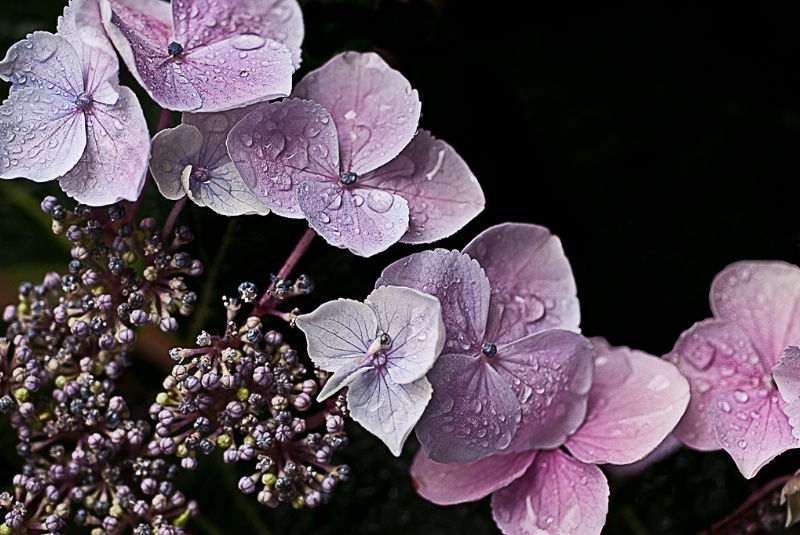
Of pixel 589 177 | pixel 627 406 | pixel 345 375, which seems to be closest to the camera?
pixel 345 375

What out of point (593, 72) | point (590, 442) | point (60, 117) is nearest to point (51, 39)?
point (60, 117)

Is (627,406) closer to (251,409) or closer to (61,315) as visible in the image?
(251,409)

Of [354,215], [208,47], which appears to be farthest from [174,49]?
[354,215]

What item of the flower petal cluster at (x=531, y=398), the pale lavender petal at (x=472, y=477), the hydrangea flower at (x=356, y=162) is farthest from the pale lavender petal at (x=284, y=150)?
the pale lavender petal at (x=472, y=477)

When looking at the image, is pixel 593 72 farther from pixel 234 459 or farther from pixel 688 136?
pixel 234 459

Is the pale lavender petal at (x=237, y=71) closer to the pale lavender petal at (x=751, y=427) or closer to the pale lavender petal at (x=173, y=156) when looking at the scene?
the pale lavender petal at (x=173, y=156)

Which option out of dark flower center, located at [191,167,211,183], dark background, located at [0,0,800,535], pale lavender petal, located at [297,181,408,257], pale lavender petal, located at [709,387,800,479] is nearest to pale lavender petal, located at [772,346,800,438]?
pale lavender petal, located at [709,387,800,479]

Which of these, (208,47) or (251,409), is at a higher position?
(208,47)
